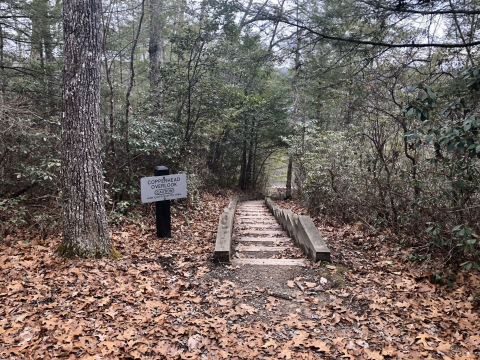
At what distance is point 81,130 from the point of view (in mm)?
4348

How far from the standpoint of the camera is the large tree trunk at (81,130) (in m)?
4.32

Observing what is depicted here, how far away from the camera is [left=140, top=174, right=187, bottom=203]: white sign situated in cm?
601

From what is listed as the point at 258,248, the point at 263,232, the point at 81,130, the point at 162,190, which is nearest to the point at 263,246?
the point at 258,248

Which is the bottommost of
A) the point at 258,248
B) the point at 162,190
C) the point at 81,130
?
the point at 258,248

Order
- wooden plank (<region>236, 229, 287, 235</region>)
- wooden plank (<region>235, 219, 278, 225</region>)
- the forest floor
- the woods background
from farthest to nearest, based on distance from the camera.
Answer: wooden plank (<region>235, 219, 278, 225</region>) < wooden plank (<region>236, 229, 287, 235</region>) < the woods background < the forest floor

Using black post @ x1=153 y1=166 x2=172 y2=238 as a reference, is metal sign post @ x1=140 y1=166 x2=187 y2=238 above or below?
above

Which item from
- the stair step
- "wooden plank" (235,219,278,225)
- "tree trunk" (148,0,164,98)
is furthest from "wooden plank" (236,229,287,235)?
"tree trunk" (148,0,164,98)

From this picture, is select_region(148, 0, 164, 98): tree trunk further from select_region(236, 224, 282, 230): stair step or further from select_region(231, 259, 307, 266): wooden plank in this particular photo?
select_region(231, 259, 307, 266): wooden plank

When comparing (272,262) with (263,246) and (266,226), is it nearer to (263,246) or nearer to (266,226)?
(263,246)

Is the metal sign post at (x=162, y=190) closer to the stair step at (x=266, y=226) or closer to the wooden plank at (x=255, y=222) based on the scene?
the stair step at (x=266, y=226)

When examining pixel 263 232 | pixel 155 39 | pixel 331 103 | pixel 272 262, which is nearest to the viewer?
pixel 272 262

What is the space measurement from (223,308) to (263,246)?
2665mm

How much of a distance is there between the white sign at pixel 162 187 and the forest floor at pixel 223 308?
1238 millimetres

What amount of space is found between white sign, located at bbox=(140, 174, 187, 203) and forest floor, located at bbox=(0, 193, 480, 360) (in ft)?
4.06
